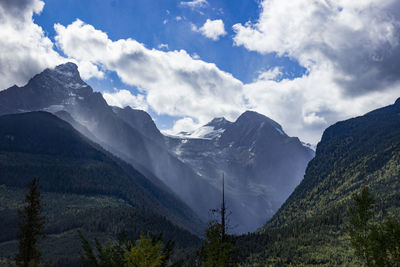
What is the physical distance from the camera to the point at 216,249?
3728cm

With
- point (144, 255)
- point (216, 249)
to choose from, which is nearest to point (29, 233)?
point (216, 249)

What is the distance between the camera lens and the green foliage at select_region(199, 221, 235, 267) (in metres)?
36.0

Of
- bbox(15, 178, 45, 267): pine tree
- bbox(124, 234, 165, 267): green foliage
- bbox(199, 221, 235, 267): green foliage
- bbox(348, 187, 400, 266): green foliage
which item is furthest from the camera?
bbox(15, 178, 45, 267): pine tree

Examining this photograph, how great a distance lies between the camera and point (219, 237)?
3906cm

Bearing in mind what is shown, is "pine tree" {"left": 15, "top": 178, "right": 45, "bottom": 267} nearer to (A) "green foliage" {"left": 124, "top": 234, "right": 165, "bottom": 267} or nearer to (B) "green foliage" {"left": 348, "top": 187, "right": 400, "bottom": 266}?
(A) "green foliage" {"left": 124, "top": 234, "right": 165, "bottom": 267}

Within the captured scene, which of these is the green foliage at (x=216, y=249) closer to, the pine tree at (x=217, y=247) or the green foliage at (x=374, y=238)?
the pine tree at (x=217, y=247)

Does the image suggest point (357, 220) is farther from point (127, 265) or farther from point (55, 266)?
point (55, 266)

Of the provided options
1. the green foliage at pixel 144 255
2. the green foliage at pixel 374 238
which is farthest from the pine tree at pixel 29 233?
the green foliage at pixel 374 238

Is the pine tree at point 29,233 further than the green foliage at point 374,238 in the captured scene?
Yes

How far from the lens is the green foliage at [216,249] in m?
36.0

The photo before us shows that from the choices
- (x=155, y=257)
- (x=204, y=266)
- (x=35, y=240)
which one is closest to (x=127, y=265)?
(x=155, y=257)

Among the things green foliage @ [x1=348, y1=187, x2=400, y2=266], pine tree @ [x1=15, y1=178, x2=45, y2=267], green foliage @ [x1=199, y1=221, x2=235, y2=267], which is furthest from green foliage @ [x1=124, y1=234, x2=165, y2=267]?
green foliage @ [x1=348, y1=187, x2=400, y2=266]

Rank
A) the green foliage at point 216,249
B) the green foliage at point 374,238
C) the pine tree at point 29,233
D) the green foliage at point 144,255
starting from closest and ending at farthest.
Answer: the green foliage at point 144,255 < the green foliage at point 216,249 < the green foliage at point 374,238 < the pine tree at point 29,233

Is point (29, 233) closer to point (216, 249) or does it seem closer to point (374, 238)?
point (216, 249)
